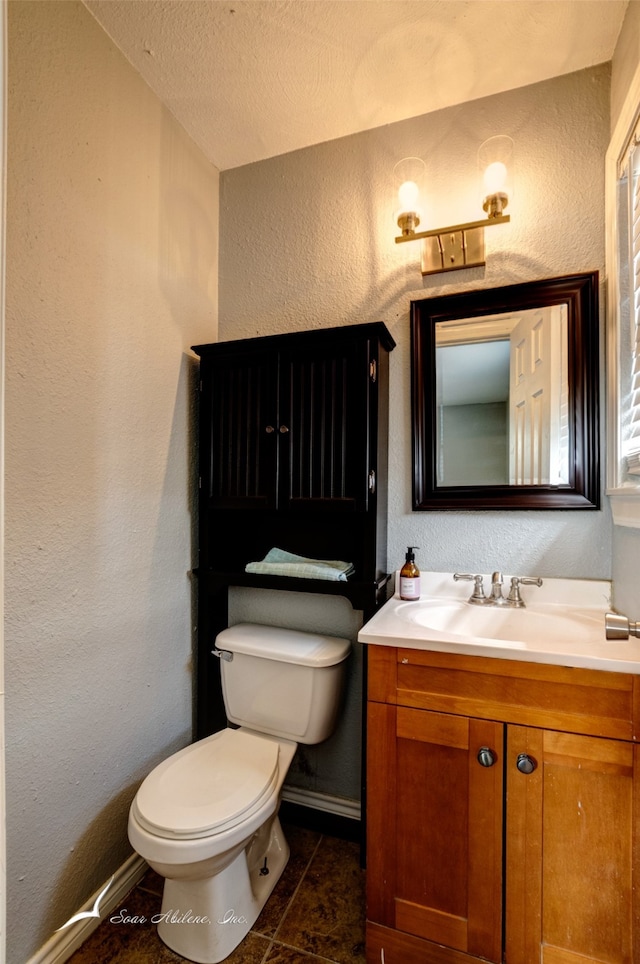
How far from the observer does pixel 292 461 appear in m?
1.54

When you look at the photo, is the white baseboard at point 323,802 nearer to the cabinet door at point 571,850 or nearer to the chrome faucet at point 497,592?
the cabinet door at point 571,850

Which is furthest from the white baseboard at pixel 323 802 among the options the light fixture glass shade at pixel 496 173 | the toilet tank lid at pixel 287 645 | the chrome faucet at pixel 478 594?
the light fixture glass shade at pixel 496 173

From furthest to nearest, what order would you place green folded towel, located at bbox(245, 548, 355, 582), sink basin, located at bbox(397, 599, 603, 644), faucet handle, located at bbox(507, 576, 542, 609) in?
1. green folded towel, located at bbox(245, 548, 355, 582)
2. faucet handle, located at bbox(507, 576, 542, 609)
3. sink basin, located at bbox(397, 599, 603, 644)

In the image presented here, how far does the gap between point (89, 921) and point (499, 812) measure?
112 cm

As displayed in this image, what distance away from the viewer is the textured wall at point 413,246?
1.41m

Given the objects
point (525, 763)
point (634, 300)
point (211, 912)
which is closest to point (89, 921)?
point (211, 912)

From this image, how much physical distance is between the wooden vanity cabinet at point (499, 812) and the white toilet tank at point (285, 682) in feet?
1.11

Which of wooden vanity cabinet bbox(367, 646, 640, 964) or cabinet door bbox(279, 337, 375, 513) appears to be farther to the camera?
cabinet door bbox(279, 337, 375, 513)

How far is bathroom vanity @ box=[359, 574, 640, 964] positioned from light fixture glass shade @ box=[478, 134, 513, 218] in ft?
4.24

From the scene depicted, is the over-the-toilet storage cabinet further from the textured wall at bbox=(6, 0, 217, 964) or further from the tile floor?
the tile floor

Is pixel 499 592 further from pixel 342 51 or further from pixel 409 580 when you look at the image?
pixel 342 51

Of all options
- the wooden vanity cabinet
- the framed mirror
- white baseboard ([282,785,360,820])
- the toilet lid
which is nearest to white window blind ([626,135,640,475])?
the framed mirror

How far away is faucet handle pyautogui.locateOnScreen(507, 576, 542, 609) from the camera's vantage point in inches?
53.9

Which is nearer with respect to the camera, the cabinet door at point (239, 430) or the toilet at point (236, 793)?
the toilet at point (236, 793)
